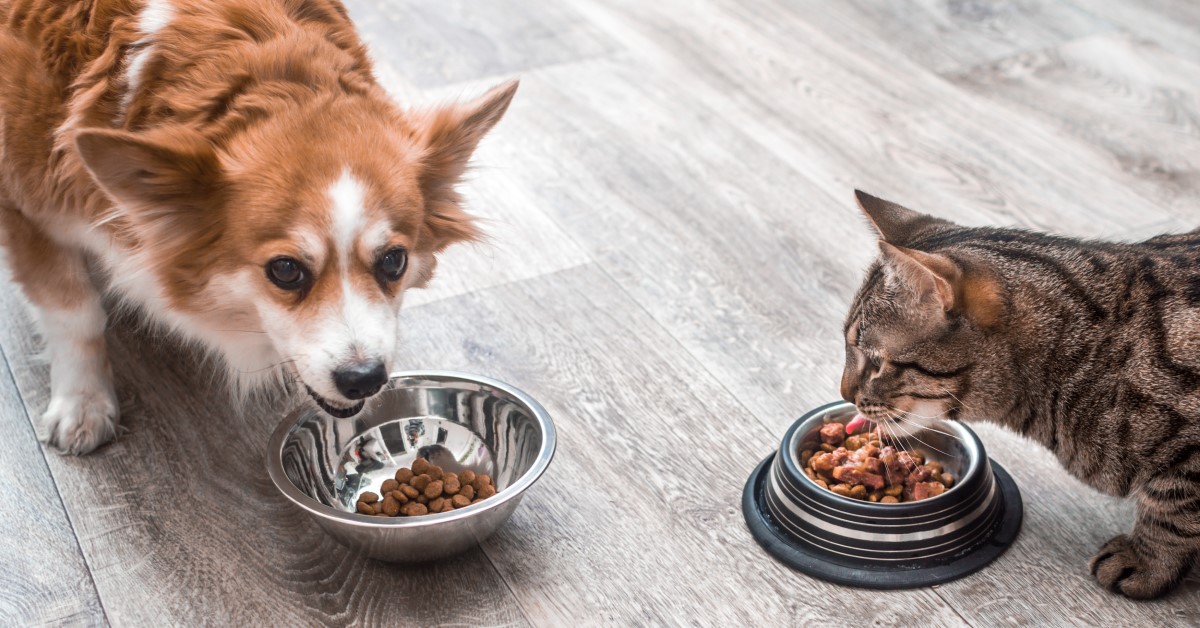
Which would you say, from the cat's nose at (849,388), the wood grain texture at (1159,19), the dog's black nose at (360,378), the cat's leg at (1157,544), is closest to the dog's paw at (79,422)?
the dog's black nose at (360,378)

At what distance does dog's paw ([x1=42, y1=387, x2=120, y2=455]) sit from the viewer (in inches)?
85.8

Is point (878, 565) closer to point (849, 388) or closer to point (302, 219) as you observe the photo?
point (849, 388)

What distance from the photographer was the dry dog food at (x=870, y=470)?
1.98 m

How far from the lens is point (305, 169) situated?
1753mm

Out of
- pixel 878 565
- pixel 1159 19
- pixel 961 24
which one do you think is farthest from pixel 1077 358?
pixel 1159 19

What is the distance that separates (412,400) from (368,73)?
0.59 m

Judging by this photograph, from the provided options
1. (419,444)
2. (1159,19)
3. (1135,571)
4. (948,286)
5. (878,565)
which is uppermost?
(948,286)

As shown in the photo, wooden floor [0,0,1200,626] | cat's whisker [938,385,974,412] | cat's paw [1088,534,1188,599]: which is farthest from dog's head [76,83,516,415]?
cat's paw [1088,534,1188,599]

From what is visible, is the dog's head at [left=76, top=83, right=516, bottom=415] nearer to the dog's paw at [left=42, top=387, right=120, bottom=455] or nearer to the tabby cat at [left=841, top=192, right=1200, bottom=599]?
the dog's paw at [left=42, top=387, right=120, bottom=455]

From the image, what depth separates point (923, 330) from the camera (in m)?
1.82

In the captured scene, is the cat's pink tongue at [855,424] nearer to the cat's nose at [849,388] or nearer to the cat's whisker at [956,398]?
the cat's nose at [849,388]

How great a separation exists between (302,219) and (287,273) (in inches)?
3.8

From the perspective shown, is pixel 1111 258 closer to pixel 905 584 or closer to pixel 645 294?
pixel 905 584

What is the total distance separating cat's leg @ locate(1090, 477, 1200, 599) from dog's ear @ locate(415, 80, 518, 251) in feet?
3.85
